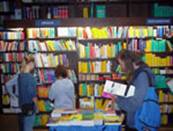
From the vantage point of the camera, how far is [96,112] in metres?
4.86

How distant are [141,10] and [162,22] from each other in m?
1.21

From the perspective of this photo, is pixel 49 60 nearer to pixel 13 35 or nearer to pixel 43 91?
pixel 43 91

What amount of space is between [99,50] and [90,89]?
33.7 inches

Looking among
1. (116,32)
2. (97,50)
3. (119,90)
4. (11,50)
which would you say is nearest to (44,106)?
(11,50)

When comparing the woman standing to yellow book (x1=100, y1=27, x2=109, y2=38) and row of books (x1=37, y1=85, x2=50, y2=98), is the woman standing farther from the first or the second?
yellow book (x1=100, y1=27, x2=109, y2=38)

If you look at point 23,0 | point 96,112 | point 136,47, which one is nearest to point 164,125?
point 136,47

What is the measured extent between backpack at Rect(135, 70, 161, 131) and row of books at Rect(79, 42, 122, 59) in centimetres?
351

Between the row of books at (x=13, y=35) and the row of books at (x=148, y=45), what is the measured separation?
91.2 inches

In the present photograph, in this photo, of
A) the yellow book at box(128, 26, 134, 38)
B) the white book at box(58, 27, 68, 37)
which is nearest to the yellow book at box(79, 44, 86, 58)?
the white book at box(58, 27, 68, 37)

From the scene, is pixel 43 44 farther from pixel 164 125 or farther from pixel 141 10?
pixel 164 125

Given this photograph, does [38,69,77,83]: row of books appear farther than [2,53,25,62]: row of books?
No

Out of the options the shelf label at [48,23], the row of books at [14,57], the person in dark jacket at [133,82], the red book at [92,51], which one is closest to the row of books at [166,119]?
the red book at [92,51]

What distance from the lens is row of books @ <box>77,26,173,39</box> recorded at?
7.62 m

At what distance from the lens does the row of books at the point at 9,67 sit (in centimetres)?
812
